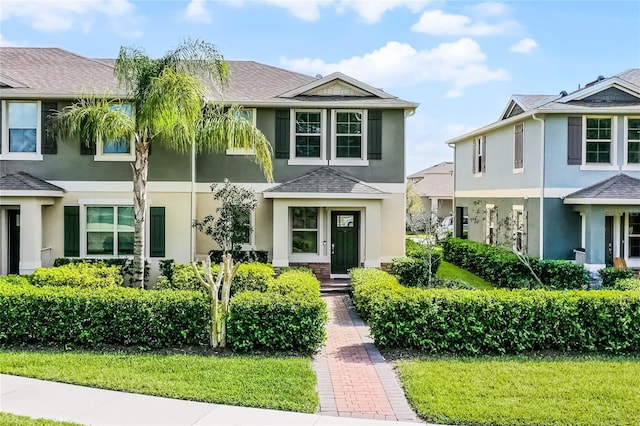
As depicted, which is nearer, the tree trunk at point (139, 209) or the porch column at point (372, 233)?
the tree trunk at point (139, 209)

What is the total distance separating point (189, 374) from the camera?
8320 millimetres

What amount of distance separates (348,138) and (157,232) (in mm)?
6691

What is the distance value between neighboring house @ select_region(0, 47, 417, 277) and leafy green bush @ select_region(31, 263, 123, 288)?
1989 mm

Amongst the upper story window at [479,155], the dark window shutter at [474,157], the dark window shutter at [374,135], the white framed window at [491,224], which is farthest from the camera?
the dark window shutter at [474,157]

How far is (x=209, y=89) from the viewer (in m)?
16.3

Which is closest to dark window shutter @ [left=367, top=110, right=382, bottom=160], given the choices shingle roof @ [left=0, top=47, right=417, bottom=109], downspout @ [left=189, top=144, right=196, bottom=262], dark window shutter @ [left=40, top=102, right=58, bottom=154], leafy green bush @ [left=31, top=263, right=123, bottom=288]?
shingle roof @ [left=0, top=47, right=417, bottom=109]

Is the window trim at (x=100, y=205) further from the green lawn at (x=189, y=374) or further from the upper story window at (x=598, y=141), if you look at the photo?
the upper story window at (x=598, y=141)

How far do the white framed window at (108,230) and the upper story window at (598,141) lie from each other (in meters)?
14.9

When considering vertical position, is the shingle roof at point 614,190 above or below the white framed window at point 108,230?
above

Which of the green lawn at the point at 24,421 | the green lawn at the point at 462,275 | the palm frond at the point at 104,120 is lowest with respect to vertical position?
the green lawn at the point at 24,421

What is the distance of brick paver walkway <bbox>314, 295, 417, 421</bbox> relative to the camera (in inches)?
287

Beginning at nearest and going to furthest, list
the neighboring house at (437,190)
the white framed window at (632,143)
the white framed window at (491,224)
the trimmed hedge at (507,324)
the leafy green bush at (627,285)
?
the trimmed hedge at (507,324) < the leafy green bush at (627,285) < the white framed window at (632,143) < the white framed window at (491,224) < the neighboring house at (437,190)

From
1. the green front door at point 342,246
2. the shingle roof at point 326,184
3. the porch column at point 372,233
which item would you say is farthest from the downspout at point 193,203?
the porch column at point 372,233

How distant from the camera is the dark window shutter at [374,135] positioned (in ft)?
56.7
